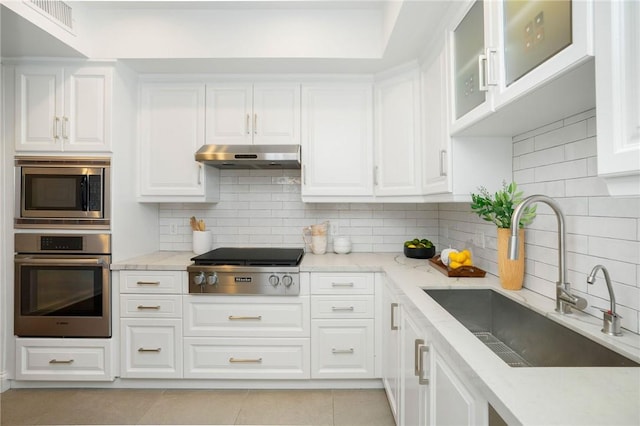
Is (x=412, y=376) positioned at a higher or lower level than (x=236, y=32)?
lower

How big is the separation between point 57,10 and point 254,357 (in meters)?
2.55

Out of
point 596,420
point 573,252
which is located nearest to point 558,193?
point 573,252

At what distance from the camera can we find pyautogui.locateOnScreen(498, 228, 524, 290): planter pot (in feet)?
5.27

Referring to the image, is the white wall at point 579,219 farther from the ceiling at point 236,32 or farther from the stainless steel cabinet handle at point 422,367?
the ceiling at point 236,32

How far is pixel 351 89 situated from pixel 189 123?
1.31 metres

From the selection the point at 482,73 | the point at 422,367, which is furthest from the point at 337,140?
the point at 422,367

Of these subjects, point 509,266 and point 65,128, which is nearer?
point 509,266

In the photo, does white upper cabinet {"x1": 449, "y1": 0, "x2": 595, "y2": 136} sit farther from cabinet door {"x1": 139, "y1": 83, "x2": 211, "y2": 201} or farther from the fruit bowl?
cabinet door {"x1": 139, "y1": 83, "x2": 211, "y2": 201}

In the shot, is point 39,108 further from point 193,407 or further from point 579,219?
point 579,219

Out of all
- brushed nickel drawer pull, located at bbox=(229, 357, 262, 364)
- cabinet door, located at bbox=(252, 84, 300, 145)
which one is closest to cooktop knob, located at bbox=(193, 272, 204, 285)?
brushed nickel drawer pull, located at bbox=(229, 357, 262, 364)

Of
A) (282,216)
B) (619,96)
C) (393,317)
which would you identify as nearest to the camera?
(619,96)

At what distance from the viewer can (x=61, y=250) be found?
2277mm

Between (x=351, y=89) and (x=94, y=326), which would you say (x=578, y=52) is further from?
(x=94, y=326)

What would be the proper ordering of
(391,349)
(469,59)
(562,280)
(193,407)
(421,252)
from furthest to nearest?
(421,252), (193,407), (391,349), (469,59), (562,280)
